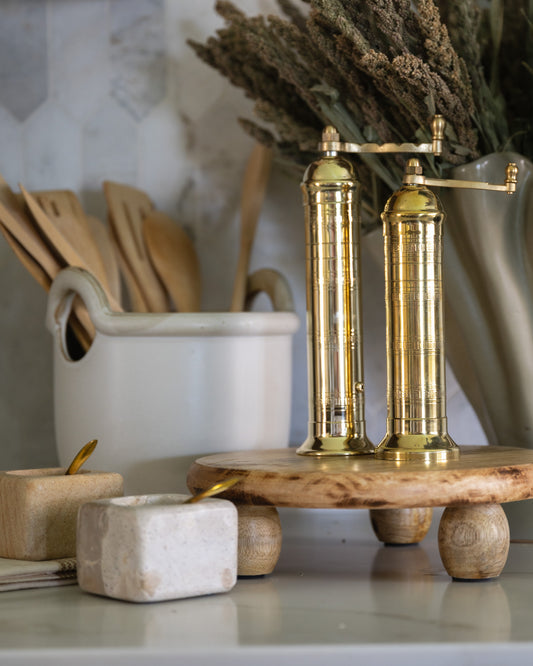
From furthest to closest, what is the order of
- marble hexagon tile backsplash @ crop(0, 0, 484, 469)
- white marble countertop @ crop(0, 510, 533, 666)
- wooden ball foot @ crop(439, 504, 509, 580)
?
marble hexagon tile backsplash @ crop(0, 0, 484, 469), wooden ball foot @ crop(439, 504, 509, 580), white marble countertop @ crop(0, 510, 533, 666)

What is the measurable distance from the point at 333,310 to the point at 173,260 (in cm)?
26

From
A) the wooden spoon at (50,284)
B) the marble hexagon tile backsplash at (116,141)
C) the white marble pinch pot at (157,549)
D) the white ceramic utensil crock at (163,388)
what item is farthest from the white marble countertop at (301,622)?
the marble hexagon tile backsplash at (116,141)

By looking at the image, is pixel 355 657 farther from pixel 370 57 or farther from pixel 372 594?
pixel 370 57

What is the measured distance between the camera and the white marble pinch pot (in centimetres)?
47

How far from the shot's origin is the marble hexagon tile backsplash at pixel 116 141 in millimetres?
869

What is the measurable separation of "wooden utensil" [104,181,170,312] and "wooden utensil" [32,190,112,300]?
0.11 feet

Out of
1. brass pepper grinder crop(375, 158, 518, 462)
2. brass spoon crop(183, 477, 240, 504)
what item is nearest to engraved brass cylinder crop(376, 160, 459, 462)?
brass pepper grinder crop(375, 158, 518, 462)

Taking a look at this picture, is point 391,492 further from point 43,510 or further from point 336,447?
point 43,510

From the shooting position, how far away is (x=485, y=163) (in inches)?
25.1

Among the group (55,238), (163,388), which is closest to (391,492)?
(163,388)

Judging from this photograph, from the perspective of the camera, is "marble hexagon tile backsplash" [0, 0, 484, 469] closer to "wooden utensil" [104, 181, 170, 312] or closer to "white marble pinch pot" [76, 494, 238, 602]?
"wooden utensil" [104, 181, 170, 312]

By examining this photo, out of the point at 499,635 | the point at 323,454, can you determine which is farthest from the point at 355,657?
the point at 323,454

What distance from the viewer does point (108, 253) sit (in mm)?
796

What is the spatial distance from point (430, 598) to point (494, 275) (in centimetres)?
25
